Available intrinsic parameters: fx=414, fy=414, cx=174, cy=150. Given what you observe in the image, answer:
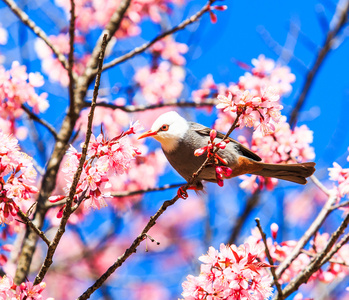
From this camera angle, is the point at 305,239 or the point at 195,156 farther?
the point at 305,239

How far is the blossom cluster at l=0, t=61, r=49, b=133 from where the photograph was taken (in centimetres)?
354

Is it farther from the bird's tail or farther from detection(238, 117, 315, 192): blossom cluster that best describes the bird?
detection(238, 117, 315, 192): blossom cluster

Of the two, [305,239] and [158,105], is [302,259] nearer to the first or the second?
[305,239]

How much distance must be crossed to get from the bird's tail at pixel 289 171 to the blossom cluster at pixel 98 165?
1.32 metres

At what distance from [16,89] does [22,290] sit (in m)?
2.05

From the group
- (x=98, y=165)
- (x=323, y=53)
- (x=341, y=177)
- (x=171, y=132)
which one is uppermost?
(x=323, y=53)

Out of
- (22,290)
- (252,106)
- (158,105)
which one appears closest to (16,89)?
(158,105)

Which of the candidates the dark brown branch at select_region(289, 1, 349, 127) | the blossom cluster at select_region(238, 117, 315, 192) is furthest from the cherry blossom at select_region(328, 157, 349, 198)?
the dark brown branch at select_region(289, 1, 349, 127)

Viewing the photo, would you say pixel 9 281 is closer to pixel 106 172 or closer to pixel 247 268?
pixel 106 172

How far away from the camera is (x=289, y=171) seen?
3.15m

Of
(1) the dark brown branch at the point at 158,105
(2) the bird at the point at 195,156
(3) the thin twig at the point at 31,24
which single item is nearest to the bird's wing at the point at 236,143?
(2) the bird at the point at 195,156

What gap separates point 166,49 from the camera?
575 cm

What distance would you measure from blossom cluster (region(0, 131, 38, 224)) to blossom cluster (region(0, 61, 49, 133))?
156cm

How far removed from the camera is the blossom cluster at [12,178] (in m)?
2.02
